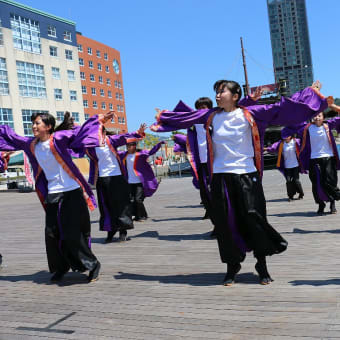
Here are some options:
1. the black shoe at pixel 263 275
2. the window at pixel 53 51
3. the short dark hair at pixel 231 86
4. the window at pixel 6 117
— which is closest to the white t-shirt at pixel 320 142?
the short dark hair at pixel 231 86

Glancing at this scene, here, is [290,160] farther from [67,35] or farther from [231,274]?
[67,35]

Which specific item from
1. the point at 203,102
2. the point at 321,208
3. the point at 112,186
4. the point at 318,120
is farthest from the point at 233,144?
the point at 321,208

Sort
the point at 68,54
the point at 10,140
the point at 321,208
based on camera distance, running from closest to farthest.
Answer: the point at 10,140 < the point at 321,208 < the point at 68,54

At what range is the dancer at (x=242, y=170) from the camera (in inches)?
163

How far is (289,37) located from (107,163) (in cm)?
15878

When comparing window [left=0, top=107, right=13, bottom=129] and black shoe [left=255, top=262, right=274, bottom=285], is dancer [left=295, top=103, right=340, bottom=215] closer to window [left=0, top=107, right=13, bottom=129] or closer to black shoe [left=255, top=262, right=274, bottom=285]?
black shoe [left=255, top=262, right=274, bottom=285]

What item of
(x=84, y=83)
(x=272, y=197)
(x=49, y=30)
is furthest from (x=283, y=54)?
(x=272, y=197)

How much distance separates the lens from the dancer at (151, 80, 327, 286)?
4.13m

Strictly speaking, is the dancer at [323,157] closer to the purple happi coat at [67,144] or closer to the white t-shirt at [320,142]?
the white t-shirt at [320,142]

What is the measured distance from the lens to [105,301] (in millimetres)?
4027

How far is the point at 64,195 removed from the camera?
4816 mm

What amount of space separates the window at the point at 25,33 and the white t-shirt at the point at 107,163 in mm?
46866

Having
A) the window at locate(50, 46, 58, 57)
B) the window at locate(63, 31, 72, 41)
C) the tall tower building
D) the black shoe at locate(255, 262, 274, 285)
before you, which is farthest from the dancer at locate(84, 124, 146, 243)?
the tall tower building

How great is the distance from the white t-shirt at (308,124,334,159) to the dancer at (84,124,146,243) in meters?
3.03
